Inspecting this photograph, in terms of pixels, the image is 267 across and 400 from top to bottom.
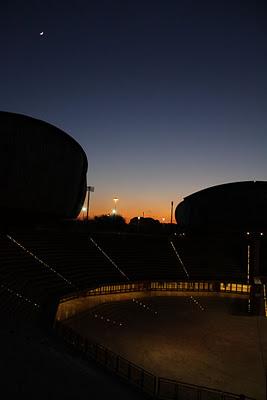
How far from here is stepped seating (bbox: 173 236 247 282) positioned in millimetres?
32688

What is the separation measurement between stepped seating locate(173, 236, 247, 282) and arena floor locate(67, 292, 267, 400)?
14.1 ft

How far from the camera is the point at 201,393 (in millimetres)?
12031

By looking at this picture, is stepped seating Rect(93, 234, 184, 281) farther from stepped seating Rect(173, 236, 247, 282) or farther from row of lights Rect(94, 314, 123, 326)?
row of lights Rect(94, 314, 123, 326)

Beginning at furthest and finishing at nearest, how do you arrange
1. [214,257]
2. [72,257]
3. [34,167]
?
[214,257], [34,167], [72,257]

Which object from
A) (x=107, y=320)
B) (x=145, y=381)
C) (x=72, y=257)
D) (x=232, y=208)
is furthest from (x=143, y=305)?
(x=232, y=208)

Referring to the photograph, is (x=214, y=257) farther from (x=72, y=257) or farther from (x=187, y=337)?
(x=187, y=337)

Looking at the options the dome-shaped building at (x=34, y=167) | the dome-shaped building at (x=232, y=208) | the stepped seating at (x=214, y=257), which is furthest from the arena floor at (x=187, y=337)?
the dome-shaped building at (x=232, y=208)

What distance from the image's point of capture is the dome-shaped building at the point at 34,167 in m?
30.3

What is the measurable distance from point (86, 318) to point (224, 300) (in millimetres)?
13630

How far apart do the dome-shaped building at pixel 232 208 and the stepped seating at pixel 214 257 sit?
447 centimetres

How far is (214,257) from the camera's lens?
36.7 metres

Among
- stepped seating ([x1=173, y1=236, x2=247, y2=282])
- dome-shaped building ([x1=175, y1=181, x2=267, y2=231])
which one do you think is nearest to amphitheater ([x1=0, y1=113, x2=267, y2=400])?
stepped seating ([x1=173, y1=236, x2=247, y2=282])

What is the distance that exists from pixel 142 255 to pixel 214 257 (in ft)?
28.8

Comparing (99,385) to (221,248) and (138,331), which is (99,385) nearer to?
(138,331)
